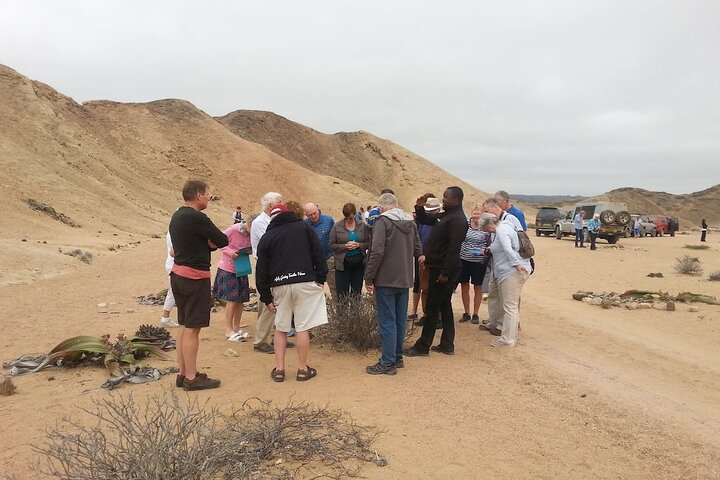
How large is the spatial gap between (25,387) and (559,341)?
6.21 metres

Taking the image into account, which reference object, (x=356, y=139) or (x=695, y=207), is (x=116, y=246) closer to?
(x=356, y=139)

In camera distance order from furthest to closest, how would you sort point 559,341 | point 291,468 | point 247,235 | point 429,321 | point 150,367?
point 559,341 < point 247,235 < point 429,321 < point 150,367 < point 291,468

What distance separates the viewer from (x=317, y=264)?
4523 mm

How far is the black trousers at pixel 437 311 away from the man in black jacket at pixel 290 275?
1402 mm

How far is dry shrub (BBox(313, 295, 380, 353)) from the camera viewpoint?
222 inches

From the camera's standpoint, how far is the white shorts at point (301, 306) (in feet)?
14.7

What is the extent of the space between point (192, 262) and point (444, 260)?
8.42ft

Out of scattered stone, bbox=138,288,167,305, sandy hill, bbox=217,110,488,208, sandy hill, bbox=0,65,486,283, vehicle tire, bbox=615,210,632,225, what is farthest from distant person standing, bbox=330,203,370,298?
sandy hill, bbox=217,110,488,208

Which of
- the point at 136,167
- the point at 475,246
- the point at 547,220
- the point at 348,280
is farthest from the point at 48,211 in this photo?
the point at 547,220

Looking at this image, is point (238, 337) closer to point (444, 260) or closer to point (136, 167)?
point (444, 260)

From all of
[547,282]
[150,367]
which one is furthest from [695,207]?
[150,367]

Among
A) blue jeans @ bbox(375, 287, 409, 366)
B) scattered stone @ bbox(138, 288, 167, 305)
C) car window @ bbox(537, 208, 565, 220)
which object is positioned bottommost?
scattered stone @ bbox(138, 288, 167, 305)

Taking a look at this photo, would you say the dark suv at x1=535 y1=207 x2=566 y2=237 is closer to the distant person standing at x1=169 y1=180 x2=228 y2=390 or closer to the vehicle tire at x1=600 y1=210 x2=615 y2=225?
the vehicle tire at x1=600 y1=210 x2=615 y2=225

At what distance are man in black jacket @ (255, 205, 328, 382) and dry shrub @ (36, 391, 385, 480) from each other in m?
0.75
